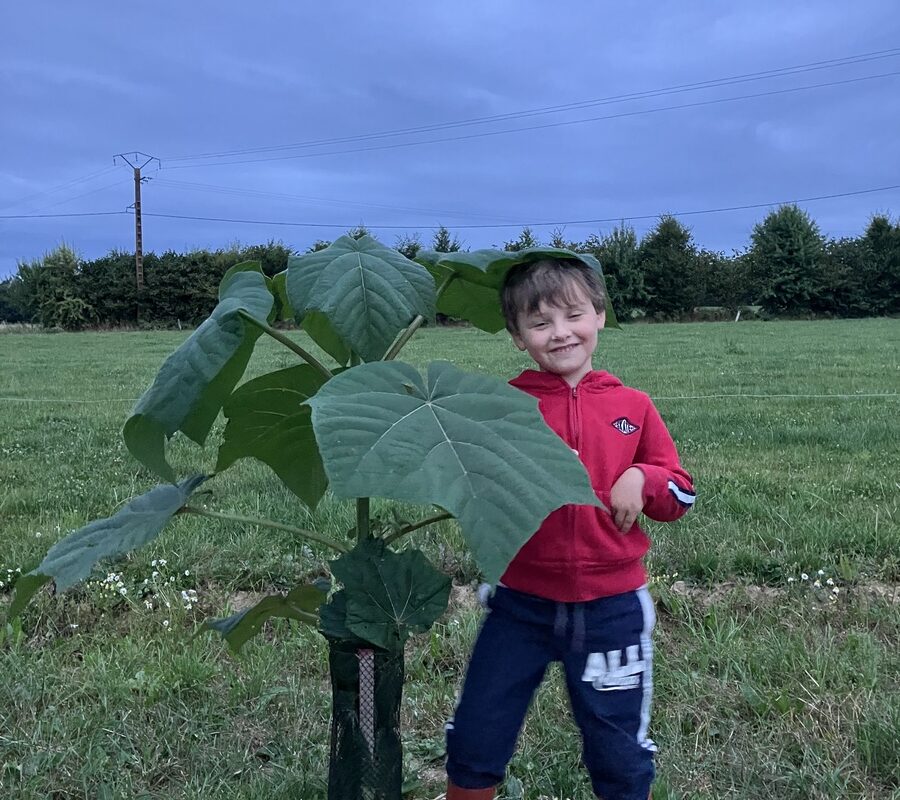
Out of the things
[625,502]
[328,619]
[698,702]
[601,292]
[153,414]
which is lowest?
[698,702]

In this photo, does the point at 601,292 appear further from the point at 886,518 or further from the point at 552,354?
the point at 886,518

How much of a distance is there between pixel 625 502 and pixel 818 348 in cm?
1271

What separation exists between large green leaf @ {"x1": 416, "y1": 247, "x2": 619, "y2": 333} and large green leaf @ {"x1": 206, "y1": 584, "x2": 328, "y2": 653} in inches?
21.2

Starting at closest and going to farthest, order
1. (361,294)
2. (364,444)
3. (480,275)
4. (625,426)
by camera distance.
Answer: (364,444)
(361,294)
(480,275)
(625,426)

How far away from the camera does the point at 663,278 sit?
1177 inches

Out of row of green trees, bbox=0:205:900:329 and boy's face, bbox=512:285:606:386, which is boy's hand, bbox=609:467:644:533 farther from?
row of green trees, bbox=0:205:900:329

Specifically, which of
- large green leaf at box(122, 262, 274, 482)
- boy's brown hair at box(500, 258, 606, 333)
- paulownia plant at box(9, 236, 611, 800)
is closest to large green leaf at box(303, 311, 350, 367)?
paulownia plant at box(9, 236, 611, 800)

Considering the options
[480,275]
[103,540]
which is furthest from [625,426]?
[103,540]

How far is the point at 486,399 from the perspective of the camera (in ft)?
3.56

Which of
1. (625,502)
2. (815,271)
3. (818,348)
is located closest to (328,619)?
(625,502)

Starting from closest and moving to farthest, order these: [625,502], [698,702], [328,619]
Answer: [328,619] < [625,502] < [698,702]

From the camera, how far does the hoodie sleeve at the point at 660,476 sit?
1.47 metres

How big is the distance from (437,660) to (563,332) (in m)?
1.16

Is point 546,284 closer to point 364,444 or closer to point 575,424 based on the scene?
point 575,424
